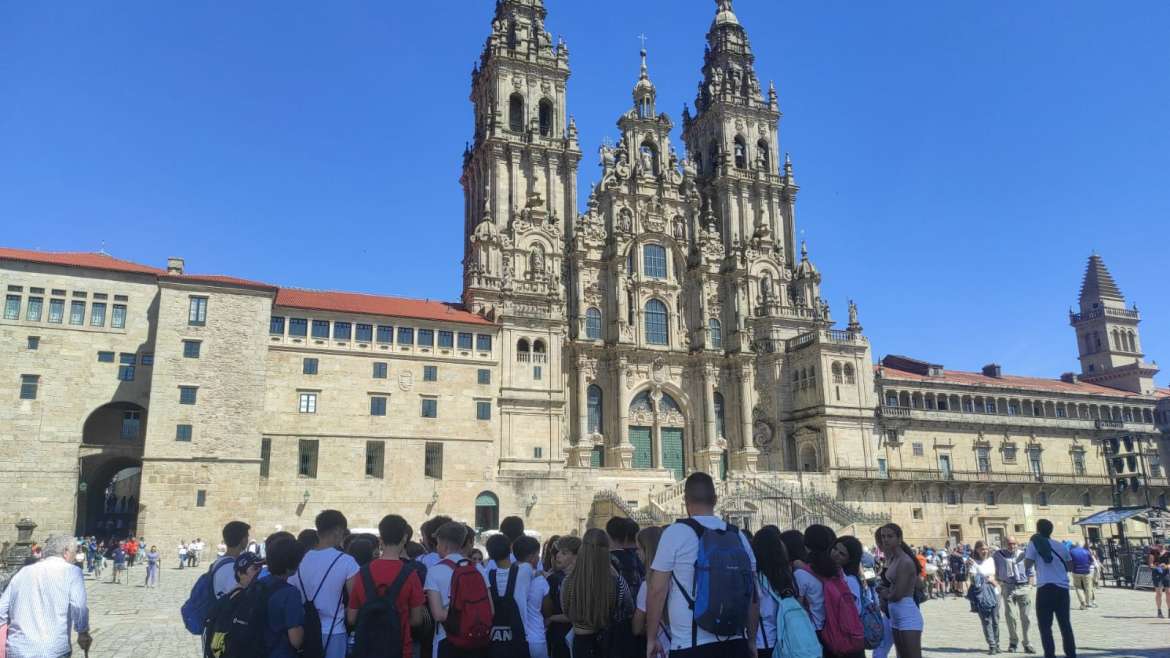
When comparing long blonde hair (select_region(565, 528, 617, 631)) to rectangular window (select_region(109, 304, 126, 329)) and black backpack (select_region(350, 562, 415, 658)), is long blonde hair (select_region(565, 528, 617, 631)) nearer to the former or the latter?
black backpack (select_region(350, 562, 415, 658))

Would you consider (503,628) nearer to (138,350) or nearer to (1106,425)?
(138,350)

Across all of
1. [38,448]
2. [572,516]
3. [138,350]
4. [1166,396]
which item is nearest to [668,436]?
[572,516]

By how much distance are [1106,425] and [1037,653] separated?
202 ft

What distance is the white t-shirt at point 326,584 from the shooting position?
7801 millimetres

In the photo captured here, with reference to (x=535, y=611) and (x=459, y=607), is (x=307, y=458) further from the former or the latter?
(x=459, y=607)

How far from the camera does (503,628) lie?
8375mm

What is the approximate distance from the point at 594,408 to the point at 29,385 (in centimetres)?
3130

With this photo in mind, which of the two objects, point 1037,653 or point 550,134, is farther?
point 550,134

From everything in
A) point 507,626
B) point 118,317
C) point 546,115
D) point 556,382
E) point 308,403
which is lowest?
point 507,626

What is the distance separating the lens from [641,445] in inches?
2195

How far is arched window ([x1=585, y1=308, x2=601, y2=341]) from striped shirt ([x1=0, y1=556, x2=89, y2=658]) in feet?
157

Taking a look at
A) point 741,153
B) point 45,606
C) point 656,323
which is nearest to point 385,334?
point 656,323

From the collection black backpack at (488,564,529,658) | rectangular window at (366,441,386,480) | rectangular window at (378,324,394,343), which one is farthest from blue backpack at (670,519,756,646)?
rectangular window at (378,324,394,343)

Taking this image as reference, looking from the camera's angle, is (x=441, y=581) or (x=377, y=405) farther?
(x=377, y=405)
